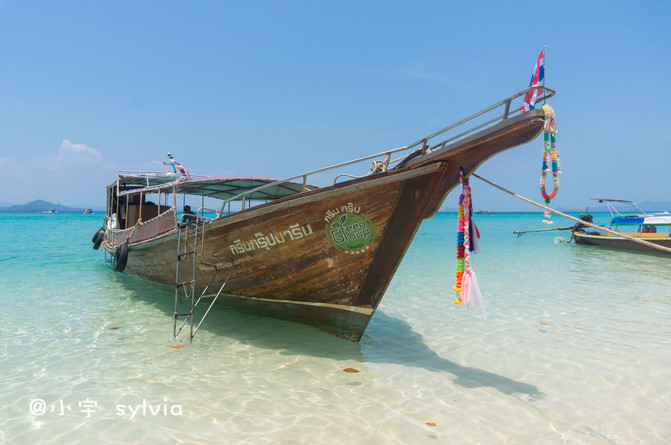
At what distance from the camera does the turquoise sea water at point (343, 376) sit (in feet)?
11.2

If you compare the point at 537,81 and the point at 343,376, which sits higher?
the point at 537,81

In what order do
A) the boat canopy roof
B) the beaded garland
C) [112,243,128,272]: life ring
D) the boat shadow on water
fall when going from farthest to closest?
[112,243,128,272]: life ring → the boat canopy roof → the boat shadow on water → the beaded garland

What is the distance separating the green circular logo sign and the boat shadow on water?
1425 mm

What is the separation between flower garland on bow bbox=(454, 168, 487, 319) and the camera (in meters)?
4.16

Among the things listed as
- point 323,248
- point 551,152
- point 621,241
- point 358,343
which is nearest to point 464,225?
point 551,152

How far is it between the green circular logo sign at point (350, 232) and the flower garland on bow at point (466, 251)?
1.03m

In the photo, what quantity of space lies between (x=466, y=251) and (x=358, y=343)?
2156 millimetres

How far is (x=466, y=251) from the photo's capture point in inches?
170

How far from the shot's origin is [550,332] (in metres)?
6.28

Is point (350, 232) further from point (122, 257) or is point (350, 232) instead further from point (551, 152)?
point (122, 257)

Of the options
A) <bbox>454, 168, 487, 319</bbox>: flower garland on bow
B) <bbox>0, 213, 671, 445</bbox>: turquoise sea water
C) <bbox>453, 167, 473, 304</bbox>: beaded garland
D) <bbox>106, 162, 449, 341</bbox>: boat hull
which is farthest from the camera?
<bbox>106, 162, 449, 341</bbox>: boat hull

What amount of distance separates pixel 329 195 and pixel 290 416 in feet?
7.92

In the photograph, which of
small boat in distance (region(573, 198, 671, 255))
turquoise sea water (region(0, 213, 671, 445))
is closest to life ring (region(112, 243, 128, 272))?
turquoise sea water (region(0, 213, 671, 445))

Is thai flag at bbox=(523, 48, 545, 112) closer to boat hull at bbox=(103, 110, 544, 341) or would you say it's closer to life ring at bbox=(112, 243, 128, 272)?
boat hull at bbox=(103, 110, 544, 341)
